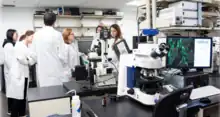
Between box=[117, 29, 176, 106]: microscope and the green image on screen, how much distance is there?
363 millimetres

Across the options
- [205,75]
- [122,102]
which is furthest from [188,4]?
[122,102]

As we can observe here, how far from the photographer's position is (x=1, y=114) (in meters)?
3.30

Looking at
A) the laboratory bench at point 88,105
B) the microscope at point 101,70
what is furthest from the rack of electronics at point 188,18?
the laboratory bench at point 88,105

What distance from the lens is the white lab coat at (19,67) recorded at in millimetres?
2869

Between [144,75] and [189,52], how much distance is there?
686 mm

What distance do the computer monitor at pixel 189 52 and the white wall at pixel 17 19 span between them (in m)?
5.07

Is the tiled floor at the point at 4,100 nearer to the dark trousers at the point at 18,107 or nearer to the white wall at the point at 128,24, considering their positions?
the dark trousers at the point at 18,107

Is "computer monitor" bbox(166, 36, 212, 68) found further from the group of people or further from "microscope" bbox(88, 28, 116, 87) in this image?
the group of people

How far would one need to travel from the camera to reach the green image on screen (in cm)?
181

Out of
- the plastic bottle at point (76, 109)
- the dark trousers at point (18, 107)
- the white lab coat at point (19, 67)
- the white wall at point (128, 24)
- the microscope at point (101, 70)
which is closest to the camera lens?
the plastic bottle at point (76, 109)

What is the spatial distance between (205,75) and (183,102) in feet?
2.95

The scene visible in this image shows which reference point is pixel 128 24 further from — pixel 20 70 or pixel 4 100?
pixel 20 70

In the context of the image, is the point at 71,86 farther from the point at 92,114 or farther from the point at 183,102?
the point at 183,102

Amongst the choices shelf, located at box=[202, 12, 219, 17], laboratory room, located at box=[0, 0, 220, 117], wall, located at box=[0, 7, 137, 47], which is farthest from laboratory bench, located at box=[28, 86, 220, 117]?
wall, located at box=[0, 7, 137, 47]
